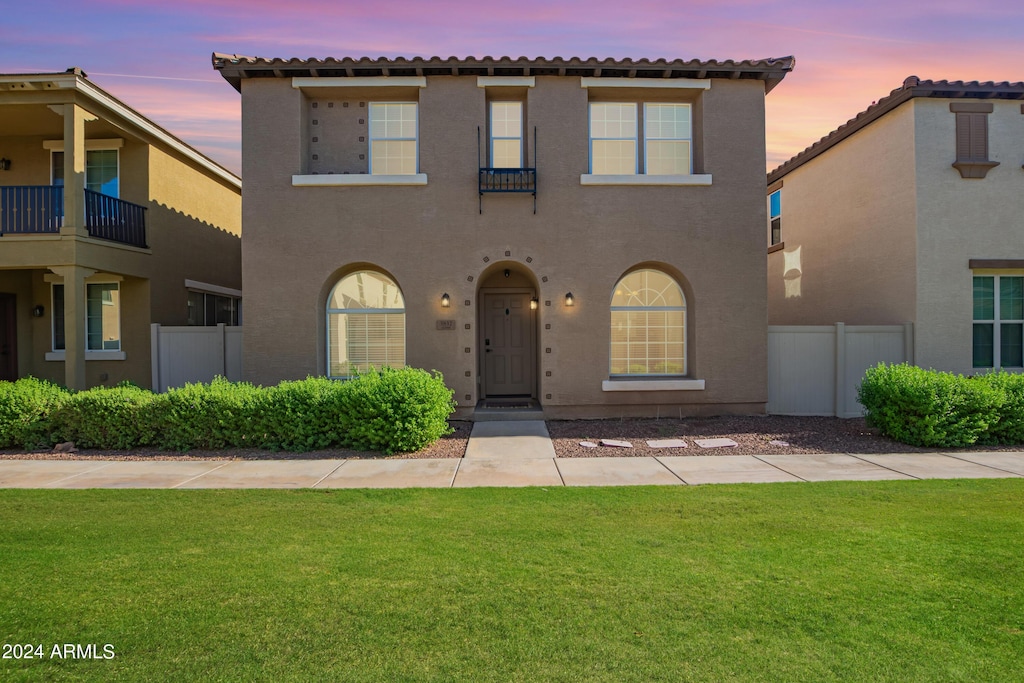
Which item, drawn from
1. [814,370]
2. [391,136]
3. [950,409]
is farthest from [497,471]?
[814,370]

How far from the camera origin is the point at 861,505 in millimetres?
6246

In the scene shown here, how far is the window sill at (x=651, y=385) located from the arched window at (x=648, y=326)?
0.53 m

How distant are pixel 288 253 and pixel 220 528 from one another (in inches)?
286

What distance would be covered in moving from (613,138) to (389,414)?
7332 mm

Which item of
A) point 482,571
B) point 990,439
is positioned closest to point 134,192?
→ point 482,571

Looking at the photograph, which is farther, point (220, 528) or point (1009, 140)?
point (1009, 140)

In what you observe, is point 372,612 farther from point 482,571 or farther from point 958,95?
point 958,95

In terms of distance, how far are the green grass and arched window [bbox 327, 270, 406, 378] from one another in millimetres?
5721

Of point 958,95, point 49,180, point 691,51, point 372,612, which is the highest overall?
point 691,51

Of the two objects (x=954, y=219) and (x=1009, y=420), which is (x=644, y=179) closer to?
(x=954, y=219)

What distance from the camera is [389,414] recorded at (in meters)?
9.13

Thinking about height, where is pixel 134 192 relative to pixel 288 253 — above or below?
above

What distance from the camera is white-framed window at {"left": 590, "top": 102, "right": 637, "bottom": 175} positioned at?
12.1 metres

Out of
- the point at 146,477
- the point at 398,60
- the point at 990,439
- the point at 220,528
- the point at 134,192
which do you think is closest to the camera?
the point at 220,528
